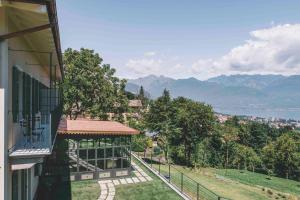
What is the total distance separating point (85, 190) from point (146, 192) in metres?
3.37

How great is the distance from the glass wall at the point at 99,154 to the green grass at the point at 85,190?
1.07 meters

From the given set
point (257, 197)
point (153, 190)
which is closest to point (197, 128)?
point (257, 197)

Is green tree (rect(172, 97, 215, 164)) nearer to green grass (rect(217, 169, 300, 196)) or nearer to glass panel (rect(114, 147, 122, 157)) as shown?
green grass (rect(217, 169, 300, 196))

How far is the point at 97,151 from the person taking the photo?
19.0 m

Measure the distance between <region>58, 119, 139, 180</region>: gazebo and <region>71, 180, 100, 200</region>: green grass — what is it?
73cm

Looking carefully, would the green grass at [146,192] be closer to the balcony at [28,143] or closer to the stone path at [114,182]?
the stone path at [114,182]

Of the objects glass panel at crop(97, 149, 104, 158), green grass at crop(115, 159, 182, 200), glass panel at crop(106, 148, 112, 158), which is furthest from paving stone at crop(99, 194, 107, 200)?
glass panel at crop(106, 148, 112, 158)

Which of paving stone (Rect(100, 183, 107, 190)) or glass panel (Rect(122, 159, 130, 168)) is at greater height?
glass panel (Rect(122, 159, 130, 168))

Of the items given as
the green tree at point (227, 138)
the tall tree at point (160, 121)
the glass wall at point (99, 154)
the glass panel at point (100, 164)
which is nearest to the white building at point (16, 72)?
the glass wall at point (99, 154)

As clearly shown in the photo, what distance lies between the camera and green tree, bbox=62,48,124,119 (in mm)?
29734

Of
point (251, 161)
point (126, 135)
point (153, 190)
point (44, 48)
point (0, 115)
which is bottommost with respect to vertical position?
point (251, 161)

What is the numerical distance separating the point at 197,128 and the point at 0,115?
32.4 metres

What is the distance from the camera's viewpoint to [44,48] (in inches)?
338

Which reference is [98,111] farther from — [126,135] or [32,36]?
[32,36]
